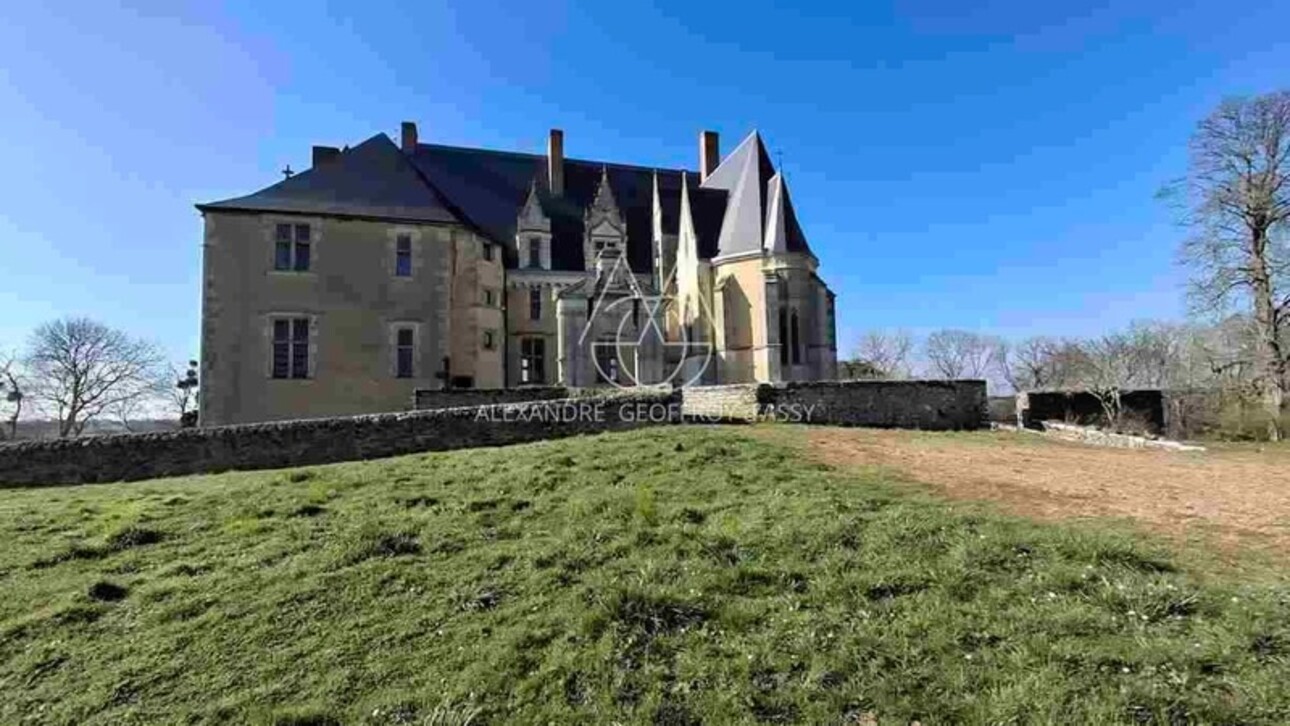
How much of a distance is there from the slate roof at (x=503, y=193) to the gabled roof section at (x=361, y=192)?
0.11ft

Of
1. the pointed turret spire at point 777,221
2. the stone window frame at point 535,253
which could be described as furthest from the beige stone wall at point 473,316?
the pointed turret spire at point 777,221

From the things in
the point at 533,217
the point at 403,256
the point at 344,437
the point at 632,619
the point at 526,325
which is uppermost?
the point at 533,217

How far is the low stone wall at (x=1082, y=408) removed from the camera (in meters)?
20.5

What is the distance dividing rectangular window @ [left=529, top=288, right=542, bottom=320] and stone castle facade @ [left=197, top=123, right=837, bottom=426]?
0.08 meters

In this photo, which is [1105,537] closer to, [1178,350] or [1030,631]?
[1030,631]

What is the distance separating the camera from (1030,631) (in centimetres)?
434

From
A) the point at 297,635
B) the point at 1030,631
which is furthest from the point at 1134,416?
the point at 297,635

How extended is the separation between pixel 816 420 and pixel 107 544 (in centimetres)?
1258

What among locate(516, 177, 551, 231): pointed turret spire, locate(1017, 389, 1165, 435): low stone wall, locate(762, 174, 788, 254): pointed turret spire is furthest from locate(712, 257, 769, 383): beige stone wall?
locate(1017, 389, 1165, 435): low stone wall

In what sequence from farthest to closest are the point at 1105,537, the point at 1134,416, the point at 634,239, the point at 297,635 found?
the point at 634,239, the point at 1134,416, the point at 1105,537, the point at 297,635

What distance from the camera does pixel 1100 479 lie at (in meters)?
8.96

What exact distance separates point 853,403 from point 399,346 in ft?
49.5

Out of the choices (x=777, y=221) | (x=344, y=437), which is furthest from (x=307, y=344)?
(x=777, y=221)

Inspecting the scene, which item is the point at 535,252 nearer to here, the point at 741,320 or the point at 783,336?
the point at 741,320
